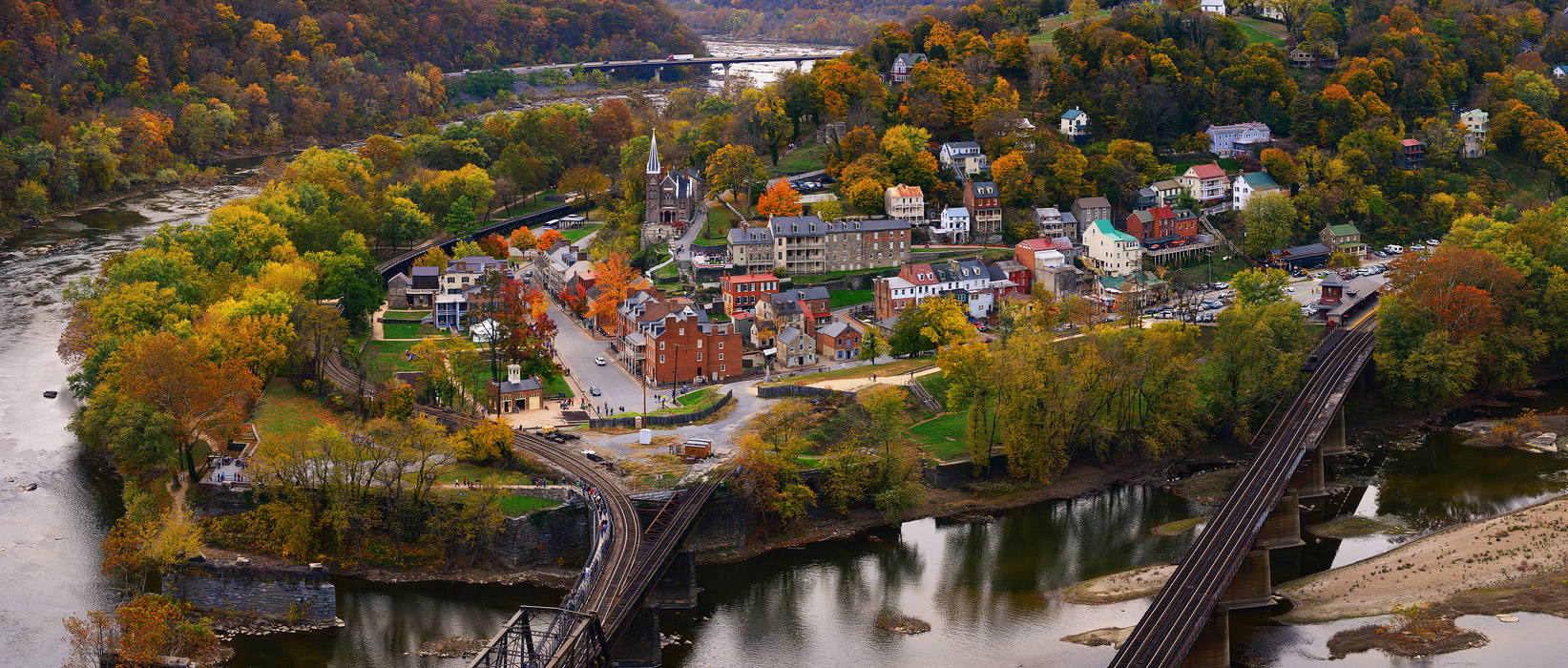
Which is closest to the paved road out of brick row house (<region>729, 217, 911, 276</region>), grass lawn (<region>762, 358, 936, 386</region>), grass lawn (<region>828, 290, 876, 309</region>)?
grass lawn (<region>762, 358, 936, 386</region>)

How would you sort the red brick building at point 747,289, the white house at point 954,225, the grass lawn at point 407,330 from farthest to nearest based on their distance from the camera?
the white house at point 954,225, the red brick building at point 747,289, the grass lawn at point 407,330

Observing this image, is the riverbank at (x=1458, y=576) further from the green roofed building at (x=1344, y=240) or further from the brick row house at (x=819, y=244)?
the green roofed building at (x=1344, y=240)

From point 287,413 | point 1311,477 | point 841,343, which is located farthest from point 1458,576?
point 287,413

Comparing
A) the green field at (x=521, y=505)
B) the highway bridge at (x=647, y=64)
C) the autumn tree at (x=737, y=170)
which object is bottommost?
the green field at (x=521, y=505)

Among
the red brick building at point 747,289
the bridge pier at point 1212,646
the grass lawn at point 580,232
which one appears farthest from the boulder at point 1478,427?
the grass lawn at point 580,232

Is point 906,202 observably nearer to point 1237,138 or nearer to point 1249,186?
point 1249,186
